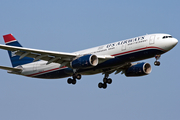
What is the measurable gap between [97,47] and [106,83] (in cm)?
682

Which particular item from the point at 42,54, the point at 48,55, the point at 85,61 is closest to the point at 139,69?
the point at 85,61

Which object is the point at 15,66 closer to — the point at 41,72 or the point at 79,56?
the point at 41,72

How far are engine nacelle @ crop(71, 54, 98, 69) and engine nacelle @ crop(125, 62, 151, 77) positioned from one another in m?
7.58

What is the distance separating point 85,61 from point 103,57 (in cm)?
206

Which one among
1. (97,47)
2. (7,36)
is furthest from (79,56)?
(7,36)

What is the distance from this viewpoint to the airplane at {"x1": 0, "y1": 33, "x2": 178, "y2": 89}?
39.0 m

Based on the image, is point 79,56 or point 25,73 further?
point 25,73

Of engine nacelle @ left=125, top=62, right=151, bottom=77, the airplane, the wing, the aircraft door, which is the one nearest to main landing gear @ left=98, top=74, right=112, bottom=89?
the airplane

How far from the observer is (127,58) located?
3978cm

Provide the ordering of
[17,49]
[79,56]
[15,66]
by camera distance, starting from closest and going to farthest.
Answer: [17,49] → [79,56] → [15,66]

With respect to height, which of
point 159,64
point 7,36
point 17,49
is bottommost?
point 159,64

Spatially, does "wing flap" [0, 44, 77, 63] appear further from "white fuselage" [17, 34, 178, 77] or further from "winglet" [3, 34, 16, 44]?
"winglet" [3, 34, 16, 44]

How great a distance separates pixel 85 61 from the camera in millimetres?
39594

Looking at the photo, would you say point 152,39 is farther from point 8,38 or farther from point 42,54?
point 8,38
